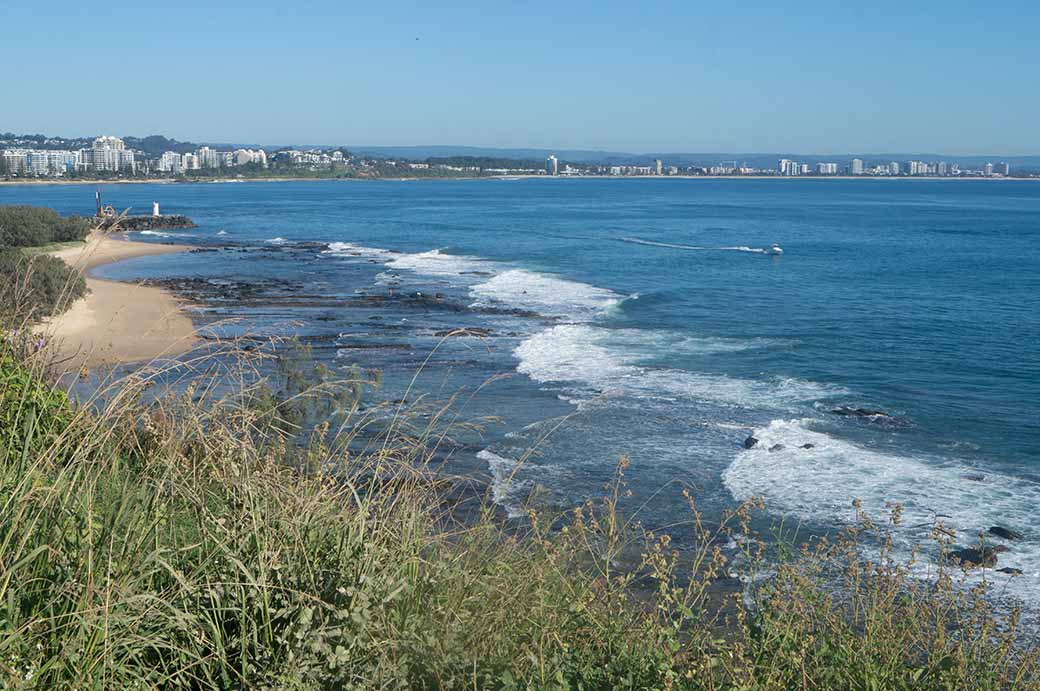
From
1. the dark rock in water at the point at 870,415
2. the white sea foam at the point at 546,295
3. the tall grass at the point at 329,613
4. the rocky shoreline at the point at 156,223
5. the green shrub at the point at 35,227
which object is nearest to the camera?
the tall grass at the point at 329,613

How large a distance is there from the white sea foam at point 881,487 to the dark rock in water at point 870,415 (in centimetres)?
191

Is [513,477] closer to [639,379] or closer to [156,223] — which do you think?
[639,379]

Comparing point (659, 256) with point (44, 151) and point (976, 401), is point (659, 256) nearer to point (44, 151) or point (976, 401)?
point (976, 401)

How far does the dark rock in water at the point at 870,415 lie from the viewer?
65.6ft

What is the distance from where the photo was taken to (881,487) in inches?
615

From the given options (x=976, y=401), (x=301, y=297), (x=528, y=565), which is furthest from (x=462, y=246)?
(x=528, y=565)

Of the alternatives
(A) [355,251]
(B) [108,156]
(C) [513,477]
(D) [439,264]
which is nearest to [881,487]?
(C) [513,477]

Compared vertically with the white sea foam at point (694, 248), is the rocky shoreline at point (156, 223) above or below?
above

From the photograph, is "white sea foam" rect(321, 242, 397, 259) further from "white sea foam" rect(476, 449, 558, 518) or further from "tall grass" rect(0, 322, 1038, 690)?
"tall grass" rect(0, 322, 1038, 690)

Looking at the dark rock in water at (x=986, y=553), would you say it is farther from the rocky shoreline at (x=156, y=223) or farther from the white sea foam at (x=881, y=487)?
the rocky shoreline at (x=156, y=223)

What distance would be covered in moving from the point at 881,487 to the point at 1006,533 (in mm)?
2409

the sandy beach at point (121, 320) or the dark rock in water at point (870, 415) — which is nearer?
the dark rock in water at point (870, 415)

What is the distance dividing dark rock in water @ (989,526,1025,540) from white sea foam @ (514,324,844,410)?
7.46 m

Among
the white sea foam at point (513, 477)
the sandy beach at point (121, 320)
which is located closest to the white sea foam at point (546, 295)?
the sandy beach at point (121, 320)
